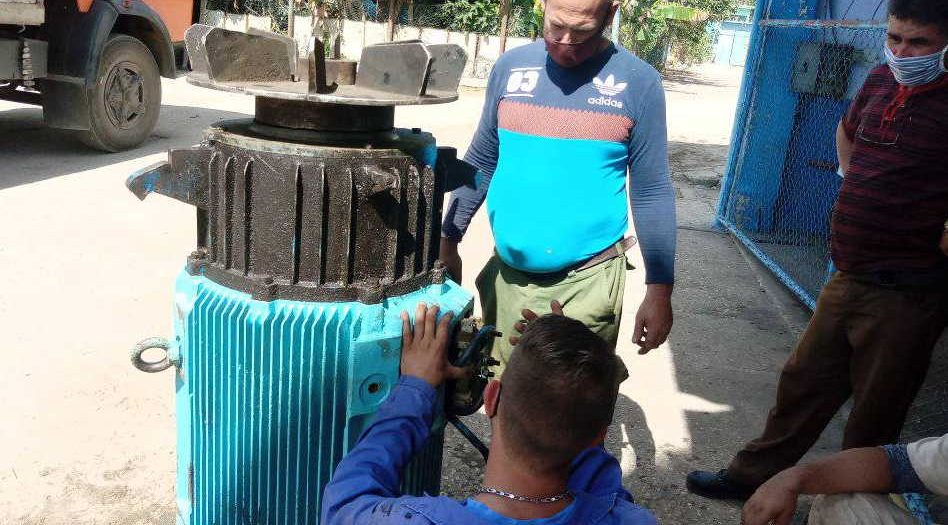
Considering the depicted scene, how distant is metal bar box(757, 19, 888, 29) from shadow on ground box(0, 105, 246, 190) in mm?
4162

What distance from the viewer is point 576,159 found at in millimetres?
2111

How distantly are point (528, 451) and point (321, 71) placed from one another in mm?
793

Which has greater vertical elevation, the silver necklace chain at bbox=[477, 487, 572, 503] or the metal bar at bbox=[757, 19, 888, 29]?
the metal bar at bbox=[757, 19, 888, 29]

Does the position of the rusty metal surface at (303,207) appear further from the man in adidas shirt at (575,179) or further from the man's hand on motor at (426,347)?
the man in adidas shirt at (575,179)

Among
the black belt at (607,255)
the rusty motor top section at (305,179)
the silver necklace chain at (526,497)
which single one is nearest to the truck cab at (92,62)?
the rusty motor top section at (305,179)

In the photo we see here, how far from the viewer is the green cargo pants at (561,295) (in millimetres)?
2205

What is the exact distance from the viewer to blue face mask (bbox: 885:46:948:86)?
238 centimetres

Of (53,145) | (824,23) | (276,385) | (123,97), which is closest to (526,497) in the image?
(276,385)

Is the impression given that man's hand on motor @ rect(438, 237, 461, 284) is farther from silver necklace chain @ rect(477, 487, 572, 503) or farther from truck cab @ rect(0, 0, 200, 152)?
truck cab @ rect(0, 0, 200, 152)

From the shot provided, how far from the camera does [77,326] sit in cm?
373

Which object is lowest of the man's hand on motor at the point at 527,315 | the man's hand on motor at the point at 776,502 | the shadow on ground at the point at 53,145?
the shadow on ground at the point at 53,145

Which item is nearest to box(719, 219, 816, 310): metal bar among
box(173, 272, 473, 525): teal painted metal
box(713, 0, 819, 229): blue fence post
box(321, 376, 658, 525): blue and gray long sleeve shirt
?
box(713, 0, 819, 229): blue fence post

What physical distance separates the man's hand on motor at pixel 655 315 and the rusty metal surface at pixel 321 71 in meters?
0.88

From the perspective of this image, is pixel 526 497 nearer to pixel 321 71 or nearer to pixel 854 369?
pixel 321 71
